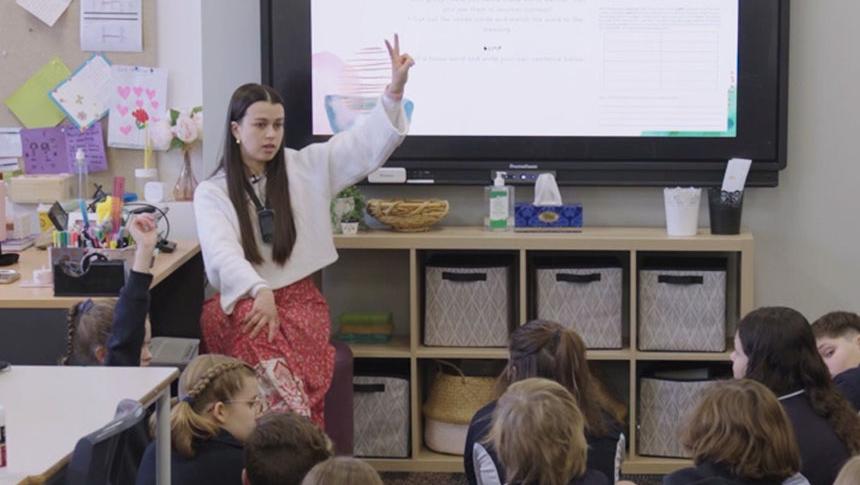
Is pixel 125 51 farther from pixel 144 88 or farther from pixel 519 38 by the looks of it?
pixel 519 38

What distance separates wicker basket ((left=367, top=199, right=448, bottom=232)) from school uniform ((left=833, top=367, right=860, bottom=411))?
1569 mm

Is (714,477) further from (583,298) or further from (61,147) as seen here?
(61,147)

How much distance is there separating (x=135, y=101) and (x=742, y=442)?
8.91ft

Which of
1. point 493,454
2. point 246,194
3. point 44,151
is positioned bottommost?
point 493,454

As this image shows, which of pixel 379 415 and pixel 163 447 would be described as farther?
pixel 379 415

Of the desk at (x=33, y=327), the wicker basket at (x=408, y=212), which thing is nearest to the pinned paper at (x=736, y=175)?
the wicker basket at (x=408, y=212)

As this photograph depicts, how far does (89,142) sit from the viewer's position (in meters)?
4.65

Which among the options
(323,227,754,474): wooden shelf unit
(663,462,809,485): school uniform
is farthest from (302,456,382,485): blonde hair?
(323,227,754,474): wooden shelf unit

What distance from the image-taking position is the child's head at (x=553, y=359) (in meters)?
3.10

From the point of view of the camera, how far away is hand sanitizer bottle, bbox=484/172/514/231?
14.7 feet

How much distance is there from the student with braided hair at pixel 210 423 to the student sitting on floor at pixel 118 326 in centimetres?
36

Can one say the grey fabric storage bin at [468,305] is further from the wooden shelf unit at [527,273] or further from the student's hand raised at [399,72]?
the student's hand raised at [399,72]

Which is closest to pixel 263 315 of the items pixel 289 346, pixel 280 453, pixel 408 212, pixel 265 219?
pixel 289 346

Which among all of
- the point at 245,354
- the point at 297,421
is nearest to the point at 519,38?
the point at 245,354
